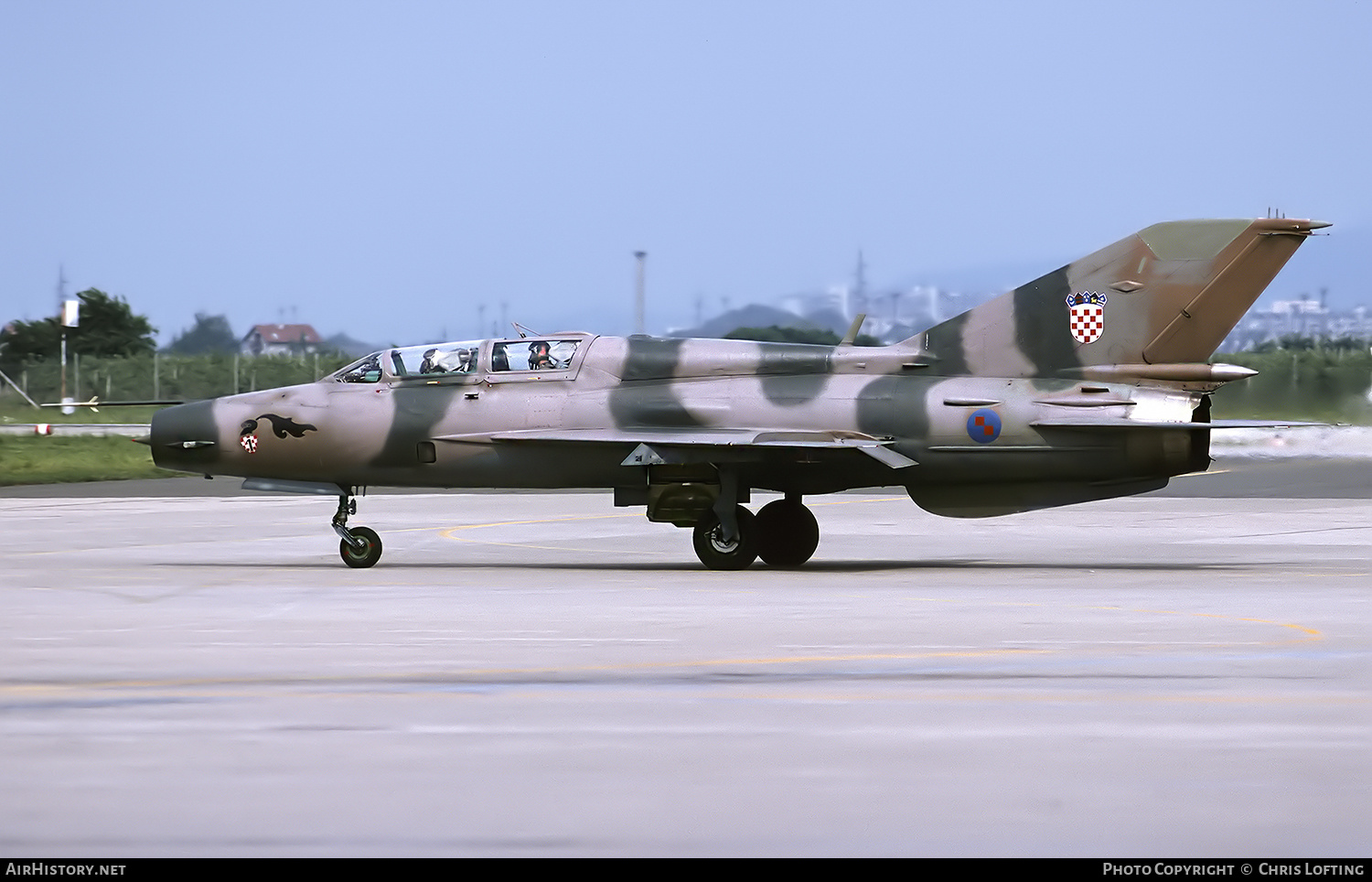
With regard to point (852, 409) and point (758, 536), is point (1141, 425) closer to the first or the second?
point (852, 409)

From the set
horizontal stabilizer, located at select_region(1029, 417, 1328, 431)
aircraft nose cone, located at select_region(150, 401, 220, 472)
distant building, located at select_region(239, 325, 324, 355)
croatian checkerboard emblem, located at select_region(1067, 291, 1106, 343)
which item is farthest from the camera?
distant building, located at select_region(239, 325, 324, 355)

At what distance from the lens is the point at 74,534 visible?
82.3 ft

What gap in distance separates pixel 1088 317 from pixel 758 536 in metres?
4.46

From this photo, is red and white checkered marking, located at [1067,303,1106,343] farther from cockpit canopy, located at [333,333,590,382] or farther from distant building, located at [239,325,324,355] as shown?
distant building, located at [239,325,324,355]

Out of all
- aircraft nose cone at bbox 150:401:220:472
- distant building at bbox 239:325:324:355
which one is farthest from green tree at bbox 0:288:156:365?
aircraft nose cone at bbox 150:401:220:472

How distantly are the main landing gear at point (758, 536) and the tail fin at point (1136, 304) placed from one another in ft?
7.92

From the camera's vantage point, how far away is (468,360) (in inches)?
842

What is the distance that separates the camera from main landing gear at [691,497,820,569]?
66.9ft

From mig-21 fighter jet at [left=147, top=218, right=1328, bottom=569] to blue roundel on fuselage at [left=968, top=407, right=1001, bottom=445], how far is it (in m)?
0.02

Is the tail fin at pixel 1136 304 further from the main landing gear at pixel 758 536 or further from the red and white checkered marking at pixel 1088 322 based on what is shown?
the main landing gear at pixel 758 536

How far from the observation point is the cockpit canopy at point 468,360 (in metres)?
21.2

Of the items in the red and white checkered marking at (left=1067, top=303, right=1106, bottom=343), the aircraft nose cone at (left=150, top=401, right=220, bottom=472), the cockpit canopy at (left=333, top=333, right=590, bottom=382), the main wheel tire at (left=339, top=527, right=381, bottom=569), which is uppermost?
the red and white checkered marking at (left=1067, top=303, right=1106, bottom=343)
